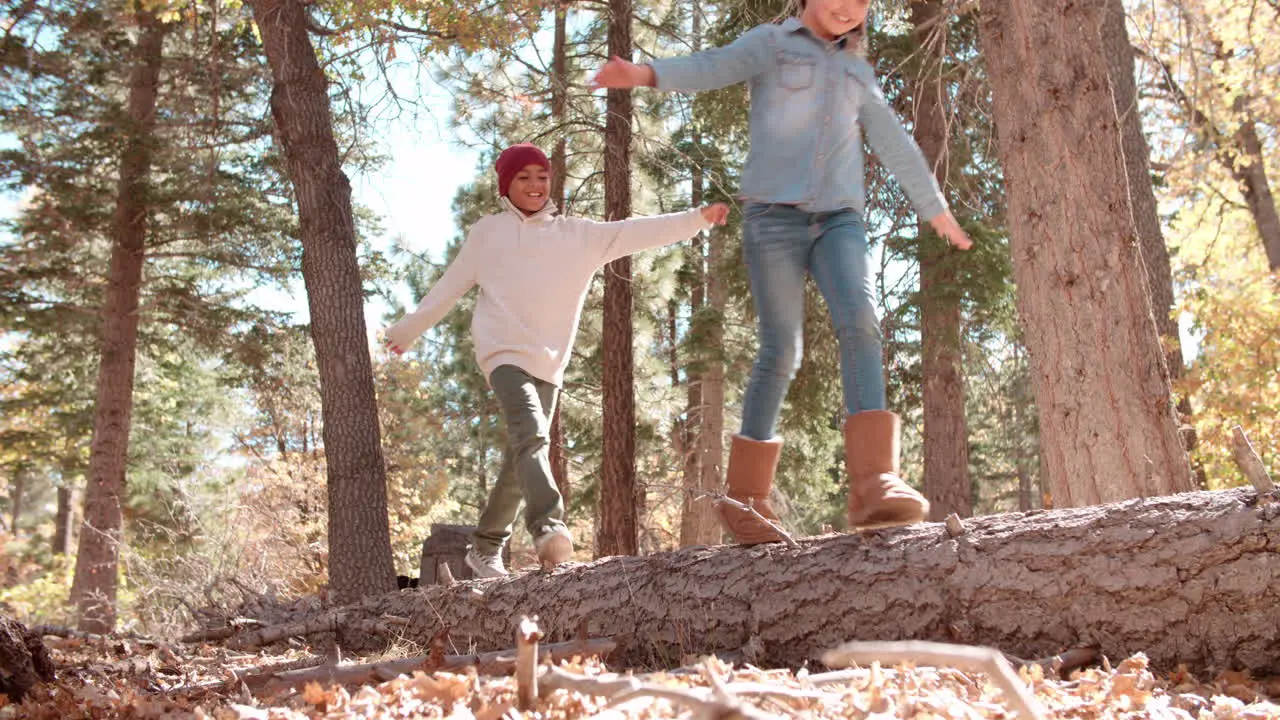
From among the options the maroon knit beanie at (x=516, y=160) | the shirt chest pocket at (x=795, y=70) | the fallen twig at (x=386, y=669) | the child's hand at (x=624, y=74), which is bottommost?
the fallen twig at (x=386, y=669)

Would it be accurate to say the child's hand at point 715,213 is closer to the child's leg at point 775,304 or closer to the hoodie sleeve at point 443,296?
the child's leg at point 775,304

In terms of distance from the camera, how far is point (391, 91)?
7285 mm

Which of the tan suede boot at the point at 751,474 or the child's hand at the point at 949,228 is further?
the tan suede boot at the point at 751,474

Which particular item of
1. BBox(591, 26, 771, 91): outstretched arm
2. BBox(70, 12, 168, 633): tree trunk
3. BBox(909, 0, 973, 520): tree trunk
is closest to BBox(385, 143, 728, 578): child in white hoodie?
BBox(591, 26, 771, 91): outstretched arm

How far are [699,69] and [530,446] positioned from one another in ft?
5.87

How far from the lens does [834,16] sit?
3693 mm

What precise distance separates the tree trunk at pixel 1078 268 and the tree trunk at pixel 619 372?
17.6ft

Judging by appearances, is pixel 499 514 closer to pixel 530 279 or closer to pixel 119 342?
pixel 530 279

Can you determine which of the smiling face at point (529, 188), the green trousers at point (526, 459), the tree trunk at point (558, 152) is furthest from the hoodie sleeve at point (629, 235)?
the tree trunk at point (558, 152)

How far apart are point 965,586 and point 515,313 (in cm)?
243

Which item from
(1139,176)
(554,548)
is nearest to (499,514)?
(554,548)

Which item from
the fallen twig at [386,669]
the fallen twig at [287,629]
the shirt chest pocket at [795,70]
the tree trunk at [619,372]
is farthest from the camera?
the tree trunk at [619,372]

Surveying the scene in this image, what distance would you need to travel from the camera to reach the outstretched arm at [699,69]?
11.6ft

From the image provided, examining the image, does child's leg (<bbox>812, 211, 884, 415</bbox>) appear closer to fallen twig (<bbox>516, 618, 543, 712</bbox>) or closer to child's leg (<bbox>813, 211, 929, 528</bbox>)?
child's leg (<bbox>813, 211, 929, 528</bbox>)
